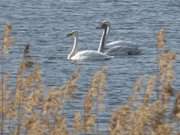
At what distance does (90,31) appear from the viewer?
2662 centimetres

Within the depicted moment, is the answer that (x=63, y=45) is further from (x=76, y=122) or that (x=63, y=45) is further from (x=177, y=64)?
(x=76, y=122)

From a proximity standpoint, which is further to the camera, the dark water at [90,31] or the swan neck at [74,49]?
the swan neck at [74,49]

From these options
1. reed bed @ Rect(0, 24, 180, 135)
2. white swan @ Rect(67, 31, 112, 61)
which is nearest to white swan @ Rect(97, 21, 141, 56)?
white swan @ Rect(67, 31, 112, 61)

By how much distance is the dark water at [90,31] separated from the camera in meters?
18.9

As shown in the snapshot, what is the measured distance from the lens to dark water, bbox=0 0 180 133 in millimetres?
18906

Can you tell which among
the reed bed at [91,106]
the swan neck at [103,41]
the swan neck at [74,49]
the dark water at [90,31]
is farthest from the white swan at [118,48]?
the reed bed at [91,106]

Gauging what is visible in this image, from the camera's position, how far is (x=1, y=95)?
6410 mm

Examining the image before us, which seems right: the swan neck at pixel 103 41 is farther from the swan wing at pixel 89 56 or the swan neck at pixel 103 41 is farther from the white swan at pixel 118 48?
the swan wing at pixel 89 56

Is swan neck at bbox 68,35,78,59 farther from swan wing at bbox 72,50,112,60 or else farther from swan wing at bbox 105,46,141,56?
swan wing at bbox 105,46,141,56

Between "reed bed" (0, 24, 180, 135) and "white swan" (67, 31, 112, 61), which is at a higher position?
"reed bed" (0, 24, 180, 135)

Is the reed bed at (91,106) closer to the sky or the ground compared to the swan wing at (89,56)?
closer to the sky

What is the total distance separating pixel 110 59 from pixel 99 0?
44.3 ft

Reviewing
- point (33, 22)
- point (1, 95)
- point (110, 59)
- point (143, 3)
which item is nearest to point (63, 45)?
point (110, 59)

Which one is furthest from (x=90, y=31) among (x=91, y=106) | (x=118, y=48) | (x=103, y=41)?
(x=91, y=106)
